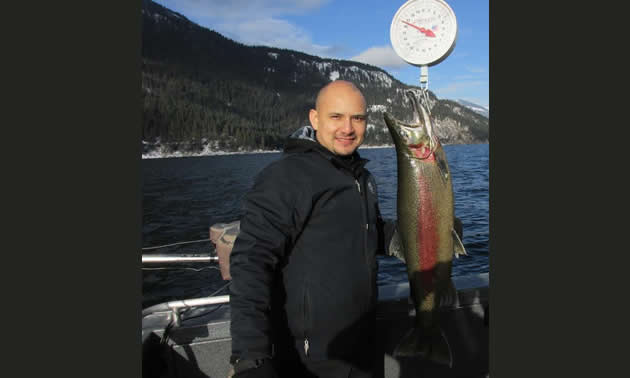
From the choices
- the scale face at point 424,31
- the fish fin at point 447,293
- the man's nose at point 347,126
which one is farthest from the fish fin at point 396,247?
the scale face at point 424,31

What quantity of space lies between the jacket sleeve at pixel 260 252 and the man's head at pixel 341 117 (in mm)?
433

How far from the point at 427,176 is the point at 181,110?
532ft

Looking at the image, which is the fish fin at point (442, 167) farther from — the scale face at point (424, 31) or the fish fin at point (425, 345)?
the fish fin at point (425, 345)

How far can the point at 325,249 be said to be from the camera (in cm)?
207

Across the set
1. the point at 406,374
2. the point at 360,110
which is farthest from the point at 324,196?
the point at 406,374

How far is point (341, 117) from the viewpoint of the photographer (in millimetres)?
2277

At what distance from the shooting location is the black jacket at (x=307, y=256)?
1.84 metres

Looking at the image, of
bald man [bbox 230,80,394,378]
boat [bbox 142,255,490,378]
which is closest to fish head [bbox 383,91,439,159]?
bald man [bbox 230,80,394,378]

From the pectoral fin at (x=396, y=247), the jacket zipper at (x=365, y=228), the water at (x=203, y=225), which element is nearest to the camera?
the jacket zipper at (x=365, y=228)

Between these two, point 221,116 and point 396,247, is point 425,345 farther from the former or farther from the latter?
point 221,116

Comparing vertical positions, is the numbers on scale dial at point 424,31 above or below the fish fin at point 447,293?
above

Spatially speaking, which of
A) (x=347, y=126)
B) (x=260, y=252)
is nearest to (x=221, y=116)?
(x=347, y=126)

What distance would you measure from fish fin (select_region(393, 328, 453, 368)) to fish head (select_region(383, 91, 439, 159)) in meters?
1.35

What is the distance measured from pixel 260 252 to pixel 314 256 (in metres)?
0.35
